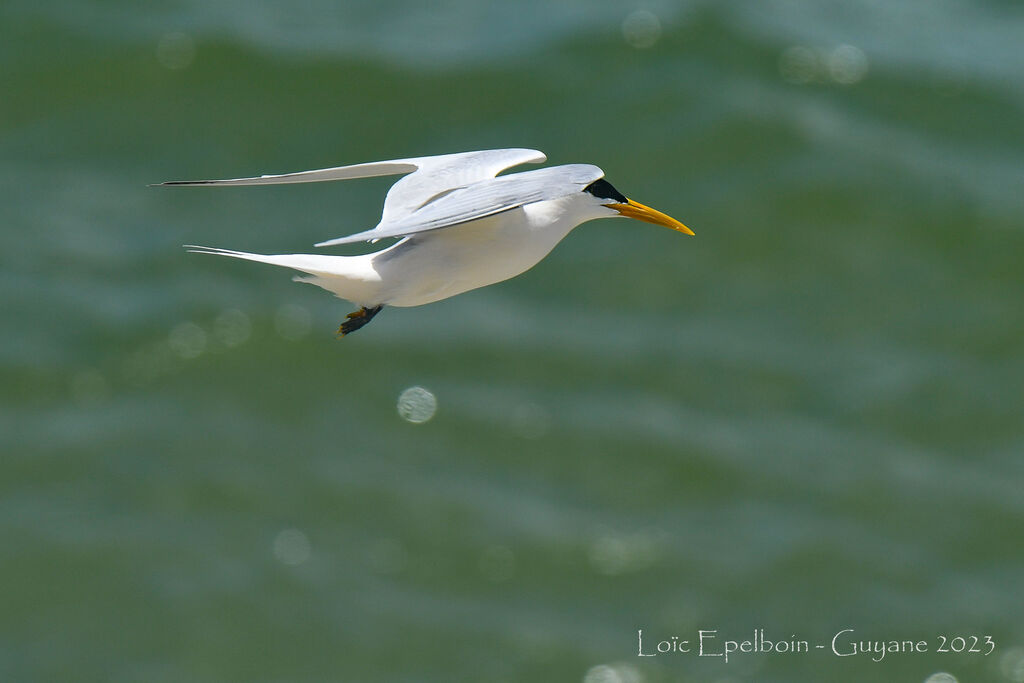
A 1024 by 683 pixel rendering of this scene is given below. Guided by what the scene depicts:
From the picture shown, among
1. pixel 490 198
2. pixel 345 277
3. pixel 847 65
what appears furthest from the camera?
pixel 847 65

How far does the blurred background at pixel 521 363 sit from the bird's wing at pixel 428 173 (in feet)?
38.1

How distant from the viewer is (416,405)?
67.3ft

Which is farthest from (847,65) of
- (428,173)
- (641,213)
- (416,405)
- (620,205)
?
(428,173)

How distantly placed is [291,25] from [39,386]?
7.78m

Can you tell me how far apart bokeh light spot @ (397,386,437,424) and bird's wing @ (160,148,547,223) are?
42.4 ft

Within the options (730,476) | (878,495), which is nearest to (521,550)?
(730,476)

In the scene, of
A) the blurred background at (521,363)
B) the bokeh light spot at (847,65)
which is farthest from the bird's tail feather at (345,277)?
the bokeh light spot at (847,65)

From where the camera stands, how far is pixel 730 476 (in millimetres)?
19938

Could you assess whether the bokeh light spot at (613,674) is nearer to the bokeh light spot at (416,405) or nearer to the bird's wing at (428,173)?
the bokeh light spot at (416,405)

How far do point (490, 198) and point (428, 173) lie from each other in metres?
1.18

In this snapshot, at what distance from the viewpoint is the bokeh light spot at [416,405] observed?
20.5 metres

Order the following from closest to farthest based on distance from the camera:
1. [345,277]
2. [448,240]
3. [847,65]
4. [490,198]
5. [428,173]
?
1. [490,198]
2. [345,277]
3. [448,240]
4. [428,173]
5. [847,65]

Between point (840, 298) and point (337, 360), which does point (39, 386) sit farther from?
point (840, 298)

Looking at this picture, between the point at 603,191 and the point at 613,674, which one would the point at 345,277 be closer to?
the point at 603,191
